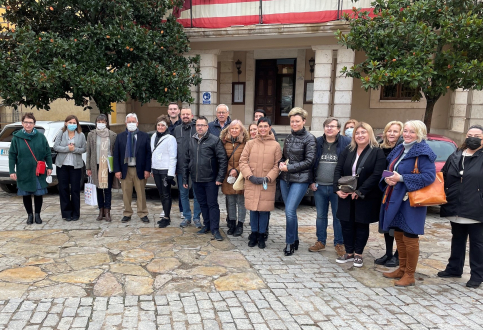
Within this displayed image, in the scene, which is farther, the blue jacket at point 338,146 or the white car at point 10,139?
the white car at point 10,139

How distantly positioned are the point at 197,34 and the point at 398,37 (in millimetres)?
6865

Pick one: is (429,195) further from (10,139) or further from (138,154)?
(10,139)

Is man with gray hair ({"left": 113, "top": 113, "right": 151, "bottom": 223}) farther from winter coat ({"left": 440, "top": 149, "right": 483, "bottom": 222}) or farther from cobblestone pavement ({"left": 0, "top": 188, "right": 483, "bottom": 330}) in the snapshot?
winter coat ({"left": 440, "top": 149, "right": 483, "bottom": 222})

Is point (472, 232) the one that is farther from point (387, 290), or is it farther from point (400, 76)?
point (400, 76)

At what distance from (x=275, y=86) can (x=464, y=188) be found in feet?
41.8

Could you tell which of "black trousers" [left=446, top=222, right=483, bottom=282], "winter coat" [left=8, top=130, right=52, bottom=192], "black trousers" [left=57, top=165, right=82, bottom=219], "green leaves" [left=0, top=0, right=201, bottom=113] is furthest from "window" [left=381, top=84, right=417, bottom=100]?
"winter coat" [left=8, top=130, right=52, bottom=192]

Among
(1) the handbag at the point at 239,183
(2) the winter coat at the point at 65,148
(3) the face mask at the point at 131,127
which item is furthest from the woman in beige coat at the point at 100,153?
(1) the handbag at the point at 239,183

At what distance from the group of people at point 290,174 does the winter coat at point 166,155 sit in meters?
0.02

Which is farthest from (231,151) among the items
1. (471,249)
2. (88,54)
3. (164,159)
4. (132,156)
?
(88,54)

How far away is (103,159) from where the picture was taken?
6.46 metres

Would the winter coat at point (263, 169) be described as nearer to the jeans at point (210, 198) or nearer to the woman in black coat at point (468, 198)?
the jeans at point (210, 198)

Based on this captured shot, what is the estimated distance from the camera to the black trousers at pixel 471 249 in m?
4.22

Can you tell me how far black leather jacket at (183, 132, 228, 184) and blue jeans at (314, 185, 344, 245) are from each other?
1472 mm

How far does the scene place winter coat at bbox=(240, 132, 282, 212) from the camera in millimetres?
5105
